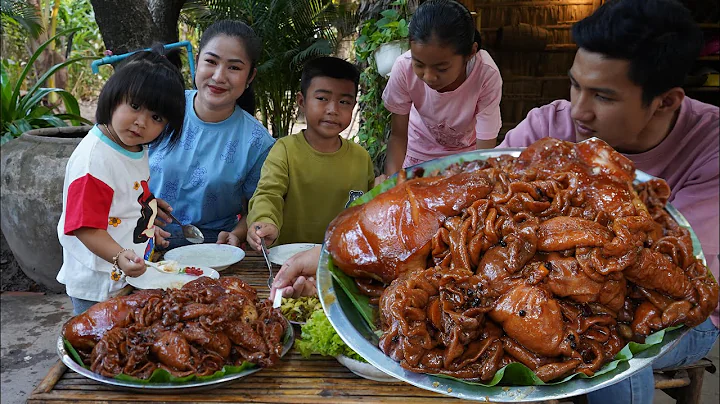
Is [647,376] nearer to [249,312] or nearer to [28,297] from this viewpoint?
[249,312]

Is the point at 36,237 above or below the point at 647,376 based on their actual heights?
below

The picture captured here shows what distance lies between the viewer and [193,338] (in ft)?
4.69

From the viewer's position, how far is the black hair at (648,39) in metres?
0.83

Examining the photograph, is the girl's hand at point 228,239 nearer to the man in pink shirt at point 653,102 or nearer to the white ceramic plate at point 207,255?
the white ceramic plate at point 207,255

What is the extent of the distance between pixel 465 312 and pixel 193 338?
2.71 ft

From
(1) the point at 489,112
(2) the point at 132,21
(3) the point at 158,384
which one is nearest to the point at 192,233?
(3) the point at 158,384

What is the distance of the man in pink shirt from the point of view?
85cm

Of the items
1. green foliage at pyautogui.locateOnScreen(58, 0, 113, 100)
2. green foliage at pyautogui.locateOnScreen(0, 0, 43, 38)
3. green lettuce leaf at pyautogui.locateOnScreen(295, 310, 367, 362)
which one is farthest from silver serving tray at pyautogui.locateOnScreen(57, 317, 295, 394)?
green foliage at pyautogui.locateOnScreen(58, 0, 113, 100)

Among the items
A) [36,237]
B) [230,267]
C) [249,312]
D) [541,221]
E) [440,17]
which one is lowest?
[36,237]

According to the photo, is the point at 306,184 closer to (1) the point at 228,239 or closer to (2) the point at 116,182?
(1) the point at 228,239

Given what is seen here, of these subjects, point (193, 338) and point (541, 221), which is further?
point (193, 338)

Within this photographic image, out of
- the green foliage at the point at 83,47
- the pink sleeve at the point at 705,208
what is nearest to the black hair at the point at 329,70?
the pink sleeve at the point at 705,208

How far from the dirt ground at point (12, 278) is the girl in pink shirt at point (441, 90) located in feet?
10.8

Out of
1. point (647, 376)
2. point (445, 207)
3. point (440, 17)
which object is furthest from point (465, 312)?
point (440, 17)
